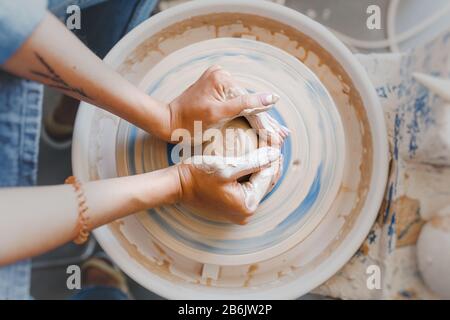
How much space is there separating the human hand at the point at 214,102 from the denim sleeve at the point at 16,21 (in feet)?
1.32

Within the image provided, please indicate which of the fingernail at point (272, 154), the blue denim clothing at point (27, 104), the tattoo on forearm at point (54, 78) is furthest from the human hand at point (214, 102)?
the blue denim clothing at point (27, 104)

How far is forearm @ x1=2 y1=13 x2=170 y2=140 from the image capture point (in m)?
0.87

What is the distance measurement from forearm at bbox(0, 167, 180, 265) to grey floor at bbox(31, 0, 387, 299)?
0.60 metres

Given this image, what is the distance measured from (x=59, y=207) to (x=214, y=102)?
45 cm

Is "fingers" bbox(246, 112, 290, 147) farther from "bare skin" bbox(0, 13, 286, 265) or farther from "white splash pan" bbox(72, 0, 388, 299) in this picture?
"white splash pan" bbox(72, 0, 388, 299)

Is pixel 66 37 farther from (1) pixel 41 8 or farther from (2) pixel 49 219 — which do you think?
(2) pixel 49 219

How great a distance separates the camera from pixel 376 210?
1.11m

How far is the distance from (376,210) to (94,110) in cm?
81

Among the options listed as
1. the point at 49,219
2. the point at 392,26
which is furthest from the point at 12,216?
the point at 392,26

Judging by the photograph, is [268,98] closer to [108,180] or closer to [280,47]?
[280,47]

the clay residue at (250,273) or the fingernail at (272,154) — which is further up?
the fingernail at (272,154)

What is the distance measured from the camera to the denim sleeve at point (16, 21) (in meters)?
0.76

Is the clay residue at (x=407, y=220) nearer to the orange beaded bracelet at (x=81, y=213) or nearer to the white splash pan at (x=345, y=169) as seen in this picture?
the white splash pan at (x=345, y=169)

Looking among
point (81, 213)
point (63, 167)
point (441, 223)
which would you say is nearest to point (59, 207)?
point (81, 213)
